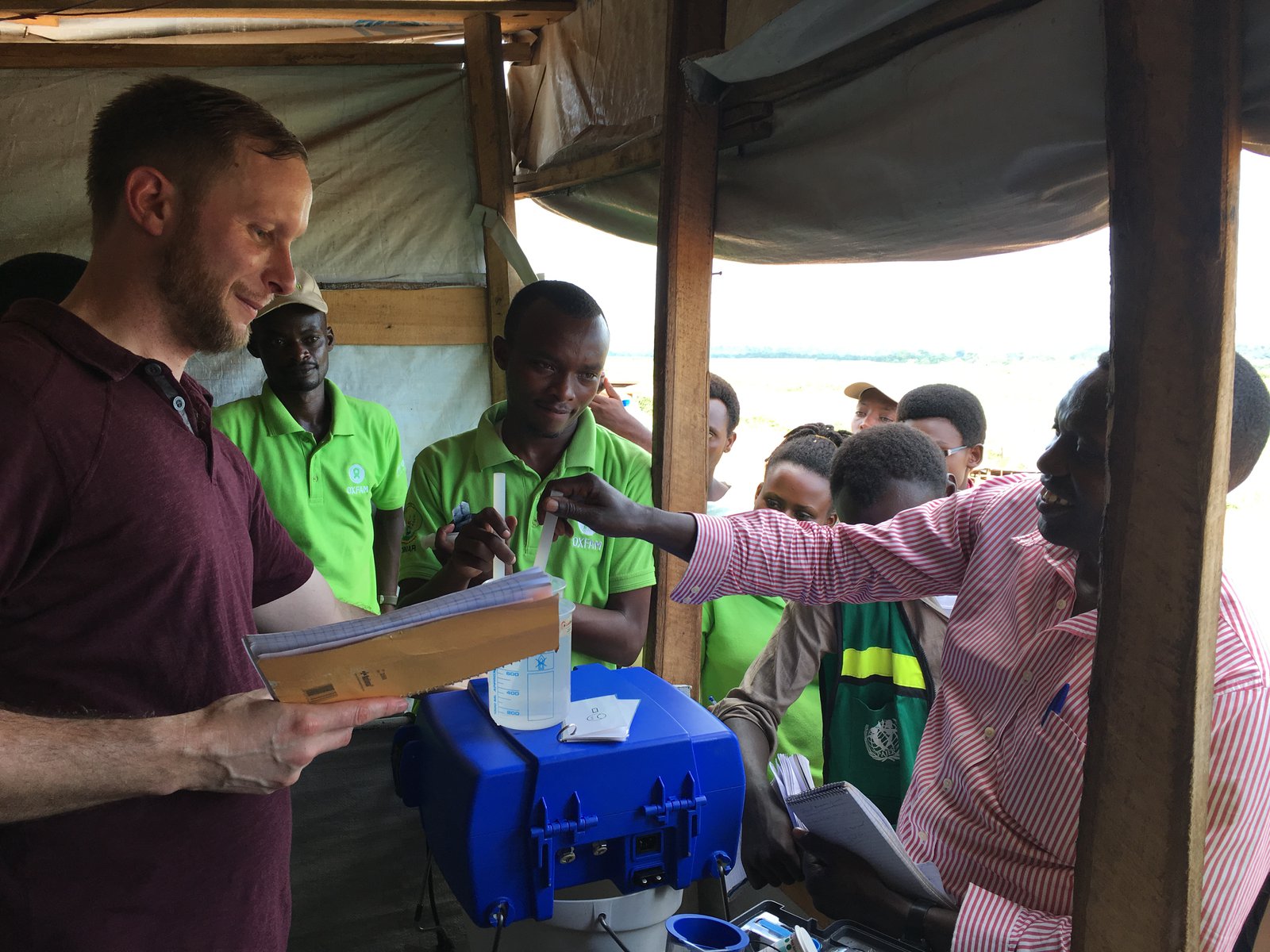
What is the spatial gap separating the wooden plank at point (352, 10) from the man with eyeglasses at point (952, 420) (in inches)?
90.7

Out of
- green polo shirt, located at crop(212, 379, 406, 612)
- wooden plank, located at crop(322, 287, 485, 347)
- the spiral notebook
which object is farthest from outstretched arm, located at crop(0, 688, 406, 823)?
wooden plank, located at crop(322, 287, 485, 347)

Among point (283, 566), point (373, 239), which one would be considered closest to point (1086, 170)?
point (283, 566)

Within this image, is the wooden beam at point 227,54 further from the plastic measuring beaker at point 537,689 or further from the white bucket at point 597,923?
the white bucket at point 597,923

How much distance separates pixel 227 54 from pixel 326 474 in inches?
82.6

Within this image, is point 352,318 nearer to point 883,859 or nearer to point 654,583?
point 654,583

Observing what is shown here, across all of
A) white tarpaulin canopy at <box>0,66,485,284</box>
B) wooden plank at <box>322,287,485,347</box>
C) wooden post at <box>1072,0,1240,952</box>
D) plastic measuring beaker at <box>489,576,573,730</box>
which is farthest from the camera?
wooden plank at <box>322,287,485,347</box>

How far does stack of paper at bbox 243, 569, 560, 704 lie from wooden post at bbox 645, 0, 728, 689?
4.75ft

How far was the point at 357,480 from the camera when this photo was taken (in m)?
3.70

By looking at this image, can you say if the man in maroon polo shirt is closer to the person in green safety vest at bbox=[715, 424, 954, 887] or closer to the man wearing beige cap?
the person in green safety vest at bbox=[715, 424, 954, 887]

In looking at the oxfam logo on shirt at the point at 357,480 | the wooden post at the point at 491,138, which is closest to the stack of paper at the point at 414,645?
the oxfam logo on shirt at the point at 357,480

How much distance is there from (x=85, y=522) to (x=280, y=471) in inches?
92.3

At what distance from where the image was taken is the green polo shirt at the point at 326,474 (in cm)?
350

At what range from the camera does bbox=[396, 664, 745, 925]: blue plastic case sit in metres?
1.50

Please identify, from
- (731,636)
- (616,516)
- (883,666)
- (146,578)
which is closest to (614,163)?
(616,516)
